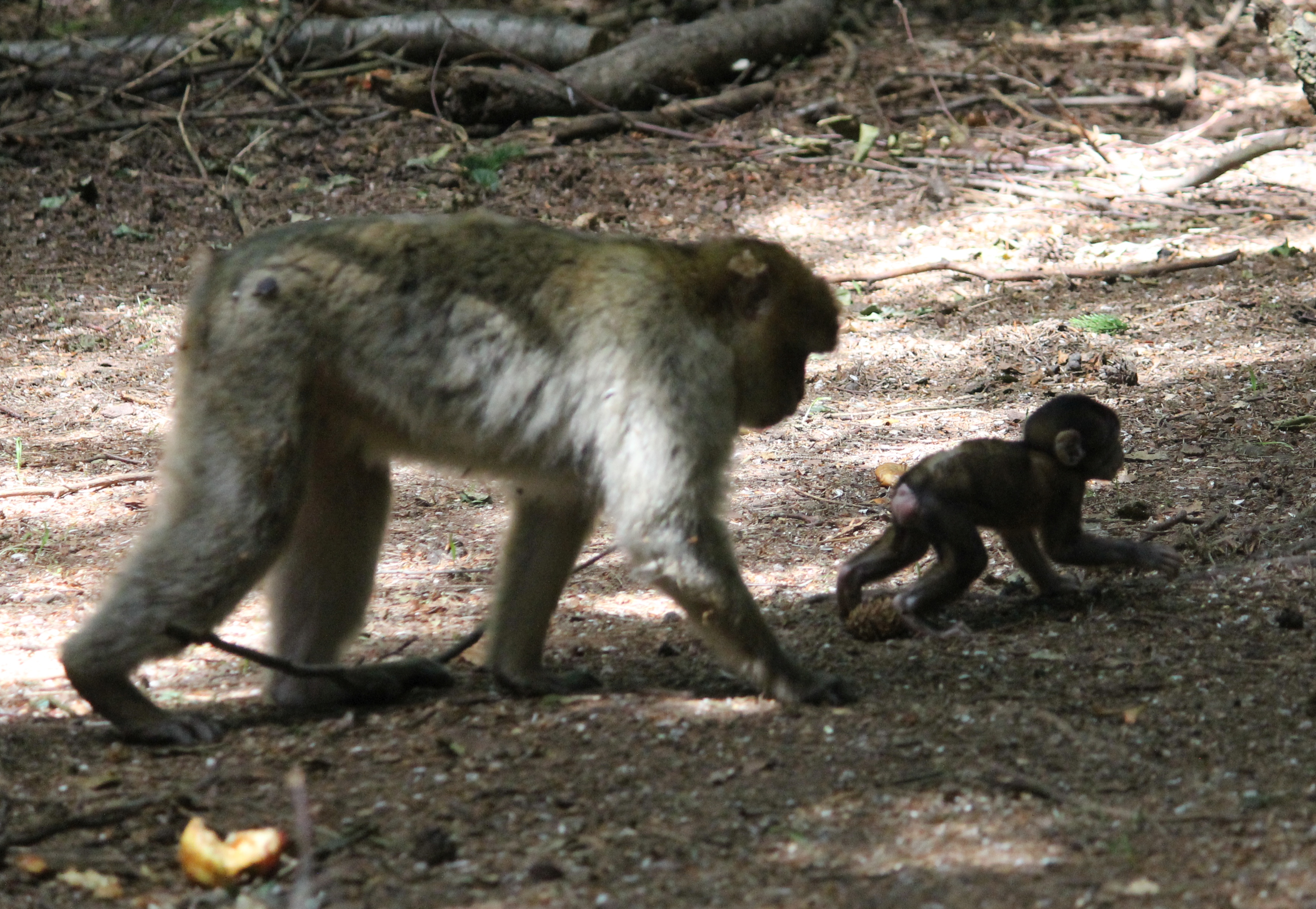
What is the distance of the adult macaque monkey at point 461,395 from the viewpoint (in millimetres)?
3842

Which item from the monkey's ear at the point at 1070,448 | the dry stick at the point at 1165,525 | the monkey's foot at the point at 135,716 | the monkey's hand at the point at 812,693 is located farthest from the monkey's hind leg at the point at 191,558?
the dry stick at the point at 1165,525

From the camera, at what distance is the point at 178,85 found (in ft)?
36.6

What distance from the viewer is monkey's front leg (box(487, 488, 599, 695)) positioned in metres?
4.47

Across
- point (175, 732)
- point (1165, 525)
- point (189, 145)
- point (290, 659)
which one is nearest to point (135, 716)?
point (175, 732)

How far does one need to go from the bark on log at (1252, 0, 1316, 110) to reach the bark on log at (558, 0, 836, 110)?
18.3 feet

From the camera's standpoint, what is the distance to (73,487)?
616 centimetres

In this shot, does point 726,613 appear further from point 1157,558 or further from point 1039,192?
point 1039,192

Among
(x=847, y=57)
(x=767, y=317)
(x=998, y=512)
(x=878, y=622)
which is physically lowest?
(x=878, y=622)

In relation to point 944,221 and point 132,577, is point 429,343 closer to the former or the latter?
point 132,577

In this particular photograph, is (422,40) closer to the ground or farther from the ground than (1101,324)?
farther from the ground

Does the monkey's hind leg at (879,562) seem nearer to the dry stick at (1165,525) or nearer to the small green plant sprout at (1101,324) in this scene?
the dry stick at (1165,525)

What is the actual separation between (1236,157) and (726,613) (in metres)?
6.23

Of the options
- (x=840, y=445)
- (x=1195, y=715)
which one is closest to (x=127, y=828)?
(x=1195, y=715)

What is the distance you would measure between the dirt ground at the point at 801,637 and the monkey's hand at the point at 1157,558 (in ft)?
0.39
